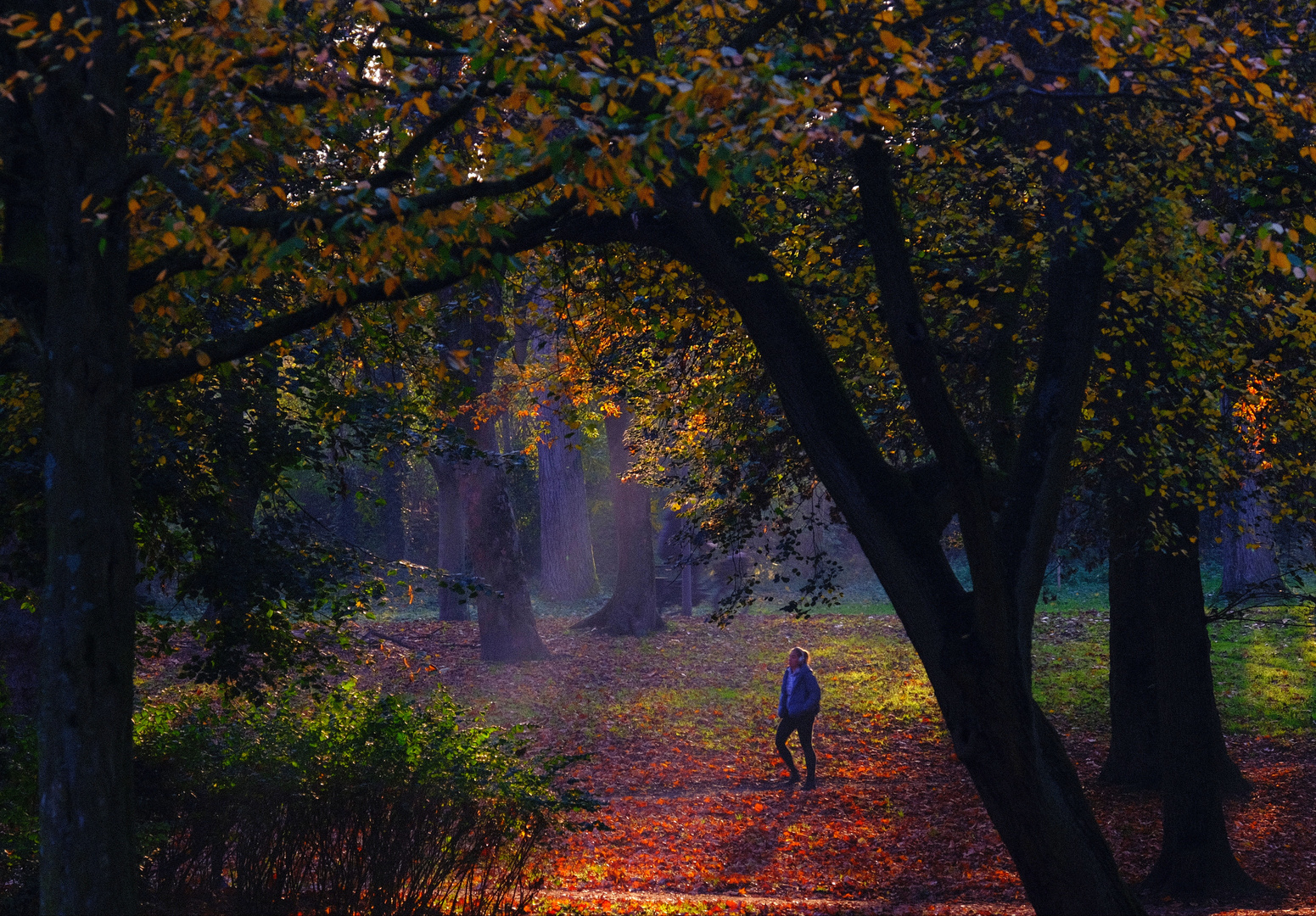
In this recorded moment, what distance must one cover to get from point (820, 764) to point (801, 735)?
6.32 ft

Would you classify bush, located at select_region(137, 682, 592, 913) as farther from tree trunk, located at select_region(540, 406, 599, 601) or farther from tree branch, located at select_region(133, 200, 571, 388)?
tree trunk, located at select_region(540, 406, 599, 601)

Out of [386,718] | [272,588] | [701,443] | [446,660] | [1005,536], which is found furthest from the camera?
[446,660]

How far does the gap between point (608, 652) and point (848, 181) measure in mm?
16324

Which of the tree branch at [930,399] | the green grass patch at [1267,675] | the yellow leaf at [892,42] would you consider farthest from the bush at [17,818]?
the green grass patch at [1267,675]

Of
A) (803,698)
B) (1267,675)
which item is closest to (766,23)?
(803,698)

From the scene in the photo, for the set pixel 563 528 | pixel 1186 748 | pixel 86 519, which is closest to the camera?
pixel 86 519

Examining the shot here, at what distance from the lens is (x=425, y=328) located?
31.4 ft

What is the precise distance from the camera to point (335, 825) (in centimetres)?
626

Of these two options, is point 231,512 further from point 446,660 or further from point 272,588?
point 446,660

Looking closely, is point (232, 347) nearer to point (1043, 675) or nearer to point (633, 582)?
point (1043, 675)

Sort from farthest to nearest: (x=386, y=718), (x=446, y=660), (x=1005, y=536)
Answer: (x=446, y=660) < (x=386, y=718) < (x=1005, y=536)

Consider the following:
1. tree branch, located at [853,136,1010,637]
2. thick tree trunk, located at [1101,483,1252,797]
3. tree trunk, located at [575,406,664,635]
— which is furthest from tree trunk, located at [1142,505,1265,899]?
tree trunk, located at [575,406,664,635]

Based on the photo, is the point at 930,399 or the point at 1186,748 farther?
the point at 1186,748

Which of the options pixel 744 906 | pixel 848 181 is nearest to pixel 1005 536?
pixel 848 181
